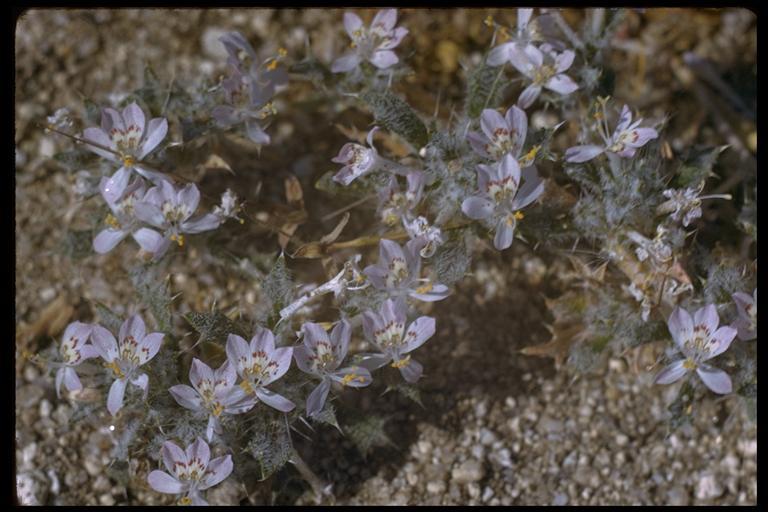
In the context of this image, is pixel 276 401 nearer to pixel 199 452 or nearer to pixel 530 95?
pixel 199 452

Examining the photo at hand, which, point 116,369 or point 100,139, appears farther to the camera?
point 100,139

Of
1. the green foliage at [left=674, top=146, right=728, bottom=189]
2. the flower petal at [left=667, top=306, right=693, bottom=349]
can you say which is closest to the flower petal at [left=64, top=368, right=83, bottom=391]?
the flower petal at [left=667, top=306, right=693, bottom=349]

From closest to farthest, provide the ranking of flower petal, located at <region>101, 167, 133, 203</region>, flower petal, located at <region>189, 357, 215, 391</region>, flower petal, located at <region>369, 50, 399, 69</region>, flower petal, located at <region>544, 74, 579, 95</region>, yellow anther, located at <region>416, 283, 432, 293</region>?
flower petal, located at <region>189, 357, 215, 391</region>, yellow anther, located at <region>416, 283, 432, 293</region>, flower petal, located at <region>101, 167, 133, 203</region>, flower petal, located at <region>544, 74, 579, 95</region>, flower petal, located at <region>369, 50, 399, 69</region>

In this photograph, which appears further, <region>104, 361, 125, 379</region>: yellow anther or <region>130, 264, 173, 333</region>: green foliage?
<region>130, 264, 173, 333</region>: green foliage

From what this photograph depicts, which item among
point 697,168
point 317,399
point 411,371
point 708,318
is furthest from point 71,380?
point 697,168

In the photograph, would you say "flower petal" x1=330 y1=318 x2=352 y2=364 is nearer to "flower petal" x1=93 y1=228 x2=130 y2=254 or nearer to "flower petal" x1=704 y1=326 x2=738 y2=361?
"flower petal" x1=93 y1=228 x2=130 y2=254

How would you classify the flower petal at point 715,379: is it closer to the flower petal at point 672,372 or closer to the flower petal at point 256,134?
the flower petal at point 672,372
